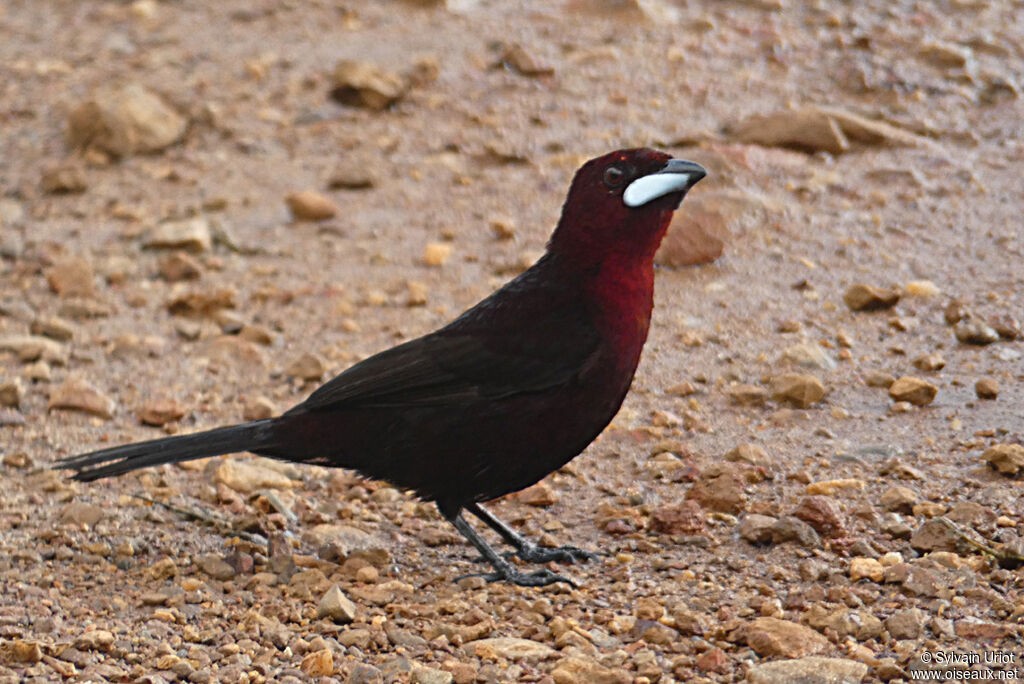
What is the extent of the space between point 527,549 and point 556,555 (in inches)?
4.8

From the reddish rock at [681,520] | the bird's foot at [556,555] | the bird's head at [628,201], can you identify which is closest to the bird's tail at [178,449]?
the bird's foot at [556,555]

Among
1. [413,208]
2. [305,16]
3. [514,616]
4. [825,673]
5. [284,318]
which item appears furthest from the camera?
[305,16]

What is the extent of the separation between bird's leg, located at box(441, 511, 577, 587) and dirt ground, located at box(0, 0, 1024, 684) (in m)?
0.07

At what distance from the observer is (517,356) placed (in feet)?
13.0

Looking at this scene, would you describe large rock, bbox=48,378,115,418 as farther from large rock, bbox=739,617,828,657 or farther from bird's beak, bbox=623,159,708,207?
large rock, bbox=739,617,828,657

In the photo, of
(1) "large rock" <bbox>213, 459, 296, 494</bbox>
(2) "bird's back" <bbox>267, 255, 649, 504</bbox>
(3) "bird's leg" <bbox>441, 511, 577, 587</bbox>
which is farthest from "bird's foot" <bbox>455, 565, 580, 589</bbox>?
(1) "large rock" <bbox>213, 459, 296, 494</bbox>

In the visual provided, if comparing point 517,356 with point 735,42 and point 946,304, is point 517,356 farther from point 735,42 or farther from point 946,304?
point 735,42

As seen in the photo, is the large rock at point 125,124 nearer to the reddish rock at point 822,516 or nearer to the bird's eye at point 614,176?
the bird's eye at point 614,176

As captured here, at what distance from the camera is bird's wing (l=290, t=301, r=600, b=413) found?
3.90 m

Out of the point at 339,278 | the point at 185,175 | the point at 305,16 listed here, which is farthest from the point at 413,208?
the point at 305,16

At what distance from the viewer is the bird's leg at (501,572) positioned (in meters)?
3.99

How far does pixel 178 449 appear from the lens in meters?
4.09

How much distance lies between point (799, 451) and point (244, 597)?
79.1 inches

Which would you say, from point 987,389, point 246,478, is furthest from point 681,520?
point 246,478
